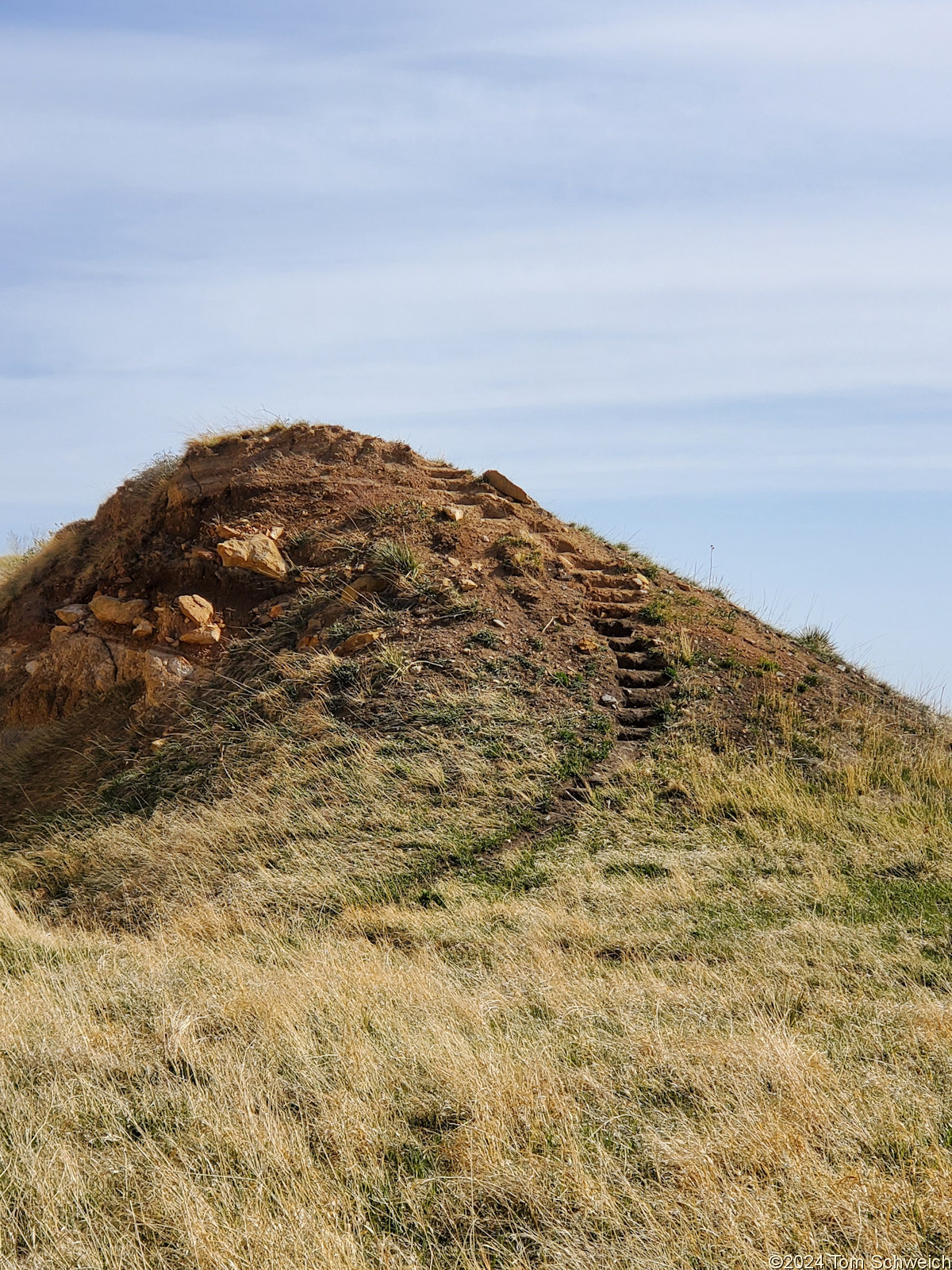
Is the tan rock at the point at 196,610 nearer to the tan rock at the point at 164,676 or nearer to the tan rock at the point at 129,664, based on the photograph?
the tan rock at the point at 164,676

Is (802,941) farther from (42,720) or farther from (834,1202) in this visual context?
(42,720)

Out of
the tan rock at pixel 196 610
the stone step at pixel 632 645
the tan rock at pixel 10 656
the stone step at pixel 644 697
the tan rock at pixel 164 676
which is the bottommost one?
the tan rock at pixel 10 656

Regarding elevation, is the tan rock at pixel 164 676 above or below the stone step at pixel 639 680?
below

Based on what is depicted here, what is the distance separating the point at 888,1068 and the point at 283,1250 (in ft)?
10.1

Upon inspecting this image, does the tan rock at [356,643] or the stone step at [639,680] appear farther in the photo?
the stone step at [639,680]

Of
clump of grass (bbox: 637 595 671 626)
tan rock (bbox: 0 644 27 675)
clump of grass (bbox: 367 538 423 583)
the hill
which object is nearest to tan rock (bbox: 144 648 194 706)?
the hill

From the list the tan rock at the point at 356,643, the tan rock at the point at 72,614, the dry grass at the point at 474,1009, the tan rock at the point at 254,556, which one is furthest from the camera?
the tan rock at the point at 72,614

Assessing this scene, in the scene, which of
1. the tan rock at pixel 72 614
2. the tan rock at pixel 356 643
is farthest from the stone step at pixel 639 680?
the tan rock at pixel 72 614

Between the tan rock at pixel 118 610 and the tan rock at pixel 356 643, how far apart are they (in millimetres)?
2986

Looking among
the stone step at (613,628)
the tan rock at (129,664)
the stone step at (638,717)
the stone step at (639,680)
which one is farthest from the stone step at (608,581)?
the tan rock at (129,664)

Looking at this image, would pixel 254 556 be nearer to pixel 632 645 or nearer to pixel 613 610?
pixel 613 610

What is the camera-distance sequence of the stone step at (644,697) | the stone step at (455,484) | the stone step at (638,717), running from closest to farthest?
the stone step at (638,717) < the stone step at (644,697) < the stone step at (455,484)

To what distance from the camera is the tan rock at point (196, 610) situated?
12469 millimetres

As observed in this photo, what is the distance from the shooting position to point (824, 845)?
9.29m
